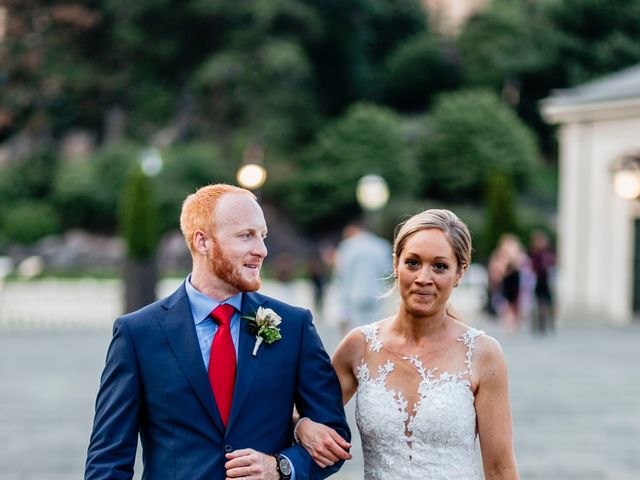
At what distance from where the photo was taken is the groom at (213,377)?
3.22m

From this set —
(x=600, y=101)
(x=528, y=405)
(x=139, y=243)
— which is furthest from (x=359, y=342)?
(x=600, y=101)

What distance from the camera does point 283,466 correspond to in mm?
3275

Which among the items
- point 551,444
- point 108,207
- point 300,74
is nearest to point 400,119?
point 300,74

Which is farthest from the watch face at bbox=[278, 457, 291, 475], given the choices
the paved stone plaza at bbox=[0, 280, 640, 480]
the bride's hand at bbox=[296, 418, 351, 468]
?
the paved stone plaza at bbox=[0, 280, 640, 480]

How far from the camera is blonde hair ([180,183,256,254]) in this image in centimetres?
333

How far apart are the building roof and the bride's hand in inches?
832

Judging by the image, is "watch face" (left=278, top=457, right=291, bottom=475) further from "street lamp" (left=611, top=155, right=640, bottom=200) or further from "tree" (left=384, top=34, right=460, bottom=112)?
"tree" (left=384, top=34, right=460, bottom=112)

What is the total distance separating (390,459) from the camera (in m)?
3.62

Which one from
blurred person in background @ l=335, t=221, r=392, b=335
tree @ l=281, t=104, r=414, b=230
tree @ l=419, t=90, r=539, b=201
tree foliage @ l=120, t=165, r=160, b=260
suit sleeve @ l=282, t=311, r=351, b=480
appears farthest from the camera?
tree @ l=419, t=90, r=539, b=201

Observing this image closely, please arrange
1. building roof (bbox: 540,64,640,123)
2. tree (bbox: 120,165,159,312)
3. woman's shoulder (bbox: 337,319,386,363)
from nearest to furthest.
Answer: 1. woman's shoulder (bbox: 337,319,386,363)
2. tree (bbox: 120,165,159,312)
3. building roof (bbox: 540,64,640,123)

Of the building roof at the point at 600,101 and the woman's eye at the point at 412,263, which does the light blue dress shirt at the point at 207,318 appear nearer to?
the woman's eye at the point at 412,263

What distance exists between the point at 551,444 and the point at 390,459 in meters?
5.75

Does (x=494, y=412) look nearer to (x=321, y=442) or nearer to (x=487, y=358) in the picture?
(x=487, y=358)

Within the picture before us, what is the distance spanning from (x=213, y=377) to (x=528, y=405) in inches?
336
